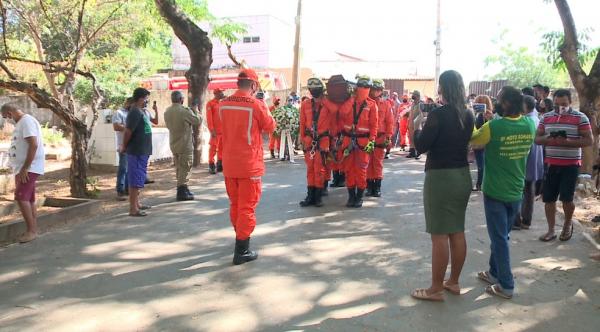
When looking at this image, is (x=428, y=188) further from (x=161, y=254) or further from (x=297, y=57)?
(x=297, y=57)

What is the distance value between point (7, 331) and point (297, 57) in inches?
727

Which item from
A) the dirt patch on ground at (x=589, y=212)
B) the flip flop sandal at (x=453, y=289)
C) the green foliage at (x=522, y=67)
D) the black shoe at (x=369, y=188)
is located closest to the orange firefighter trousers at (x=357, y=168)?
the black shoe at (x=369, y=188)

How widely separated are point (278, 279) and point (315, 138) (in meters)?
3.31

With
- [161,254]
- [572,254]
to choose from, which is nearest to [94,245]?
[161,254]

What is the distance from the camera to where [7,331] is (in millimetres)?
3682

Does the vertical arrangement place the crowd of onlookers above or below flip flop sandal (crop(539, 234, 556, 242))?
above

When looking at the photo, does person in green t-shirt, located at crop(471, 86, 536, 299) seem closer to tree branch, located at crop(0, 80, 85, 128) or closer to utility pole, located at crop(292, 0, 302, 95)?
tree branch, located at crop(0, 80, 85, 128)

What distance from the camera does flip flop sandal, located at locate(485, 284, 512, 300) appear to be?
4.21 m

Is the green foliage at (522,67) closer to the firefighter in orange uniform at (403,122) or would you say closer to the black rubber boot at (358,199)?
the firefighter in orange uniform at (403,122)

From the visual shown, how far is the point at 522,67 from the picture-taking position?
4422cm

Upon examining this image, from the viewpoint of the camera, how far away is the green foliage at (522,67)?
1690 inches

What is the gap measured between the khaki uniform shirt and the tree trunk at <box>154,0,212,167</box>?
3150 mm

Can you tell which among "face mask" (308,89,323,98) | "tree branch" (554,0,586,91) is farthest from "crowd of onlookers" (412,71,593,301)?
"tree branch" (554,0,586,91)

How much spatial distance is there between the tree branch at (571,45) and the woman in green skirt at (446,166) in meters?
5.70
